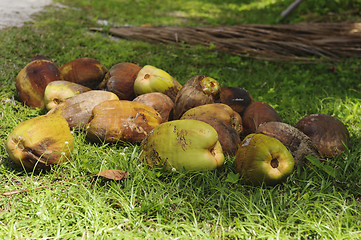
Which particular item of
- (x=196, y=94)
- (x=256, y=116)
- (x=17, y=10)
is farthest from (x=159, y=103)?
(x=17, y=10)

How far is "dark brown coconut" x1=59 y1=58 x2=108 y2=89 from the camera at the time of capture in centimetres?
344

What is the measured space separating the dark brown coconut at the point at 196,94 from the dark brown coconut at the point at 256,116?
1.18 feet

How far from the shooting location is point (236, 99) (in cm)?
310

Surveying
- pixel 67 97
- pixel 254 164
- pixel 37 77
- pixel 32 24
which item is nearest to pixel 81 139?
pixel 67 97

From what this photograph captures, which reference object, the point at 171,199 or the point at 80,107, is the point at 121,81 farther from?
the point at 171,199

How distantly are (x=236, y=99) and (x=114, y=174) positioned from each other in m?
1.46

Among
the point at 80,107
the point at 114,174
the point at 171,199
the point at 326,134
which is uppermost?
the point at 80,107

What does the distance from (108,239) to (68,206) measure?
402 mm

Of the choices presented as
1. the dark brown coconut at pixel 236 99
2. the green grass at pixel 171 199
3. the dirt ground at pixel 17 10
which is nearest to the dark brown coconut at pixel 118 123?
the green grass at pixel 171 199

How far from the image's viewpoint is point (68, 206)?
6.52ft

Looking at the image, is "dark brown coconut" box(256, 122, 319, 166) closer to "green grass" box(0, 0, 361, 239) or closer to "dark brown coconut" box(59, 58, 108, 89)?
"green grass" box(0, 0, 361, 239)

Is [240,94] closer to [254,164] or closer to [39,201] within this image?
[254,164]

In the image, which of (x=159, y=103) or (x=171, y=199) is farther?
(x=159, y=103)

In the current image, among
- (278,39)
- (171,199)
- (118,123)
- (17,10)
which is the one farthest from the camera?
(17,10)
